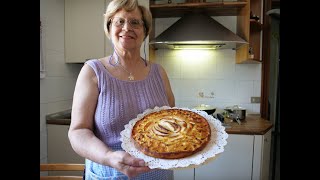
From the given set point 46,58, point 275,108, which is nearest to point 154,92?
point 46,58

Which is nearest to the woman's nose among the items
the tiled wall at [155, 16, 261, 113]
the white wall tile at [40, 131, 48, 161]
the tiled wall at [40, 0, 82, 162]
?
the tiled wall at [40, 0, 82, 162]

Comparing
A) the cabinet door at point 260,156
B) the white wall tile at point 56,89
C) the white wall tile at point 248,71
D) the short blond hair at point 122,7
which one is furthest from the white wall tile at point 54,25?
the cabinet door at point 260,156

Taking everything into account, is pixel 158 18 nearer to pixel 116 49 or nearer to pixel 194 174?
pixel 194 174

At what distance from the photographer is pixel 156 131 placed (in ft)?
2.18

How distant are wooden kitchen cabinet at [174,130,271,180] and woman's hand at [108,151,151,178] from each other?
1.13 metres

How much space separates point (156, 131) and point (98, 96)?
18cm

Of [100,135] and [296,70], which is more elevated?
[296,70]

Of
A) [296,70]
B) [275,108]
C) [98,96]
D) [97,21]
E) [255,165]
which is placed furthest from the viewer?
[275,108]

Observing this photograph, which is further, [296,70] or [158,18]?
[158,18]

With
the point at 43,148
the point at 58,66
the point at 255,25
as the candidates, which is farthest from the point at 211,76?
the point at 43,148

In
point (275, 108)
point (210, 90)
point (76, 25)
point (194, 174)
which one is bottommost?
point (194, 174)

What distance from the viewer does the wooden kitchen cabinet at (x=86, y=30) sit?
74.2 inches

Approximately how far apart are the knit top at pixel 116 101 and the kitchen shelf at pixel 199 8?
1.22 metres

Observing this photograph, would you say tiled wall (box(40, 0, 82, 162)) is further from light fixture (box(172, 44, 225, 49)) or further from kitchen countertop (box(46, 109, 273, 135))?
light fixture (box(172, 44, 225, 49))
